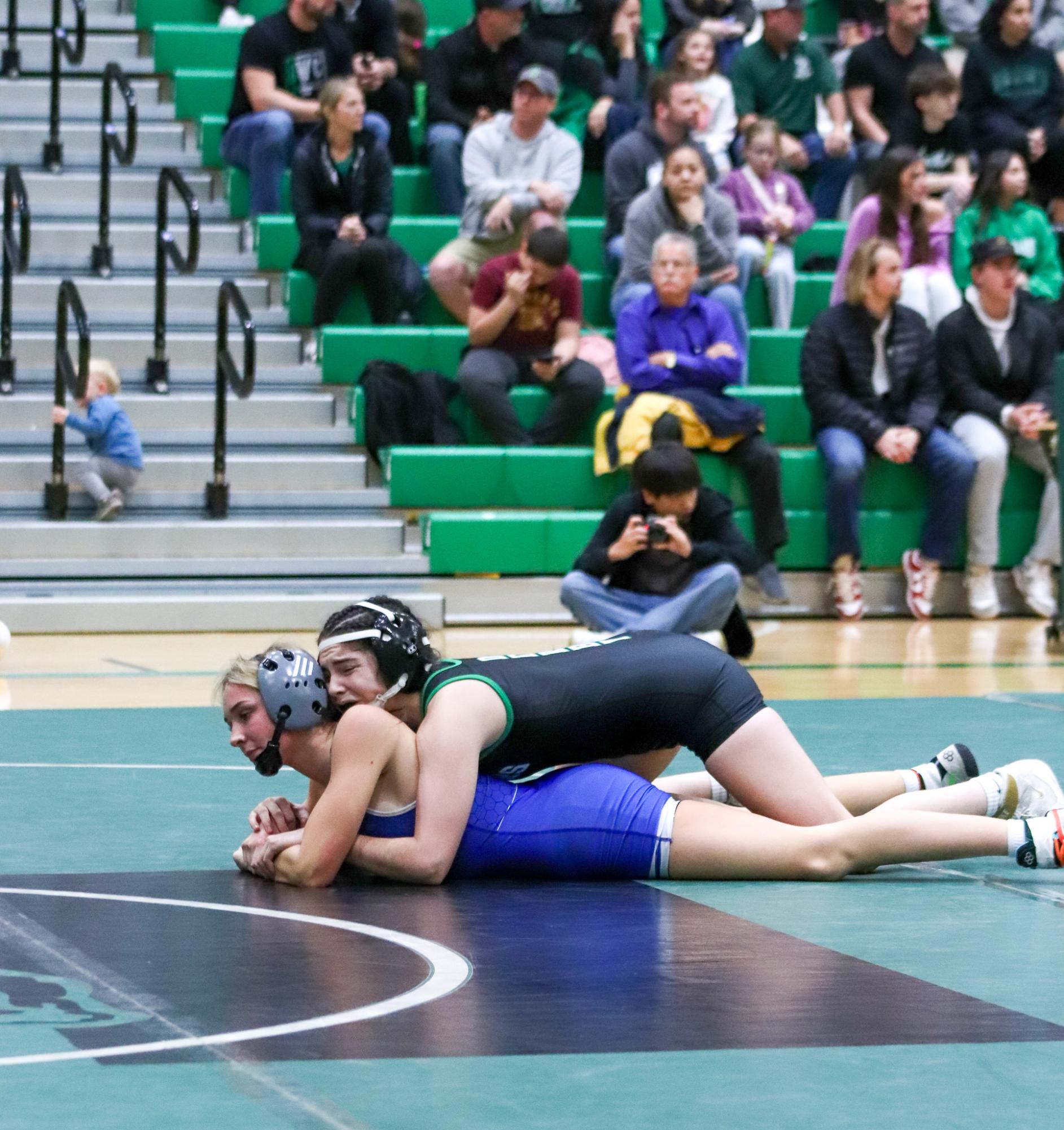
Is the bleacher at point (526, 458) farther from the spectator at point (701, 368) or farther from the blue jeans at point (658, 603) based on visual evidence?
the blue jeans at point (658, 603)

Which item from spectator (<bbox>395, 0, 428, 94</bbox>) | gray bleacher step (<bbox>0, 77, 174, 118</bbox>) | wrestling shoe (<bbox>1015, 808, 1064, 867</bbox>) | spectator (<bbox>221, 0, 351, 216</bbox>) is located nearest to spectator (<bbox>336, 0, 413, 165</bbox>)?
spectator (<bbox>221, 0, 351, 216</bbox>)

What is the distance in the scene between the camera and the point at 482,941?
150 inches

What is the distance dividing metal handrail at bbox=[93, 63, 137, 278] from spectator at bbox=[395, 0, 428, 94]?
1.59 metres

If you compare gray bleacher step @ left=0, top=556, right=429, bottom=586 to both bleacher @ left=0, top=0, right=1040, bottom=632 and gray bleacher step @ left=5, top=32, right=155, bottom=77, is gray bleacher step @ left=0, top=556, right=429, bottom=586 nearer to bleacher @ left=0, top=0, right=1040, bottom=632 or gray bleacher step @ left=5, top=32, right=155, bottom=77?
bleacher @ left=0, top=0, right=1040, bottom=632

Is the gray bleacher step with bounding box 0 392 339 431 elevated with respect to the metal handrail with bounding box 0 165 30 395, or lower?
lower

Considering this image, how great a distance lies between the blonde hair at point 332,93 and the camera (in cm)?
1084

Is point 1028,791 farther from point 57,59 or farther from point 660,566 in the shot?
point 57,59

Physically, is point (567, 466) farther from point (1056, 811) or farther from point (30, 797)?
point (1056, 811)

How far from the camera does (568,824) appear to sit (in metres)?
4.38

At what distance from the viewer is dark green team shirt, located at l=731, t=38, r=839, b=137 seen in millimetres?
12344

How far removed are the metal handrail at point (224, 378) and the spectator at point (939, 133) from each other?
400 centimetres

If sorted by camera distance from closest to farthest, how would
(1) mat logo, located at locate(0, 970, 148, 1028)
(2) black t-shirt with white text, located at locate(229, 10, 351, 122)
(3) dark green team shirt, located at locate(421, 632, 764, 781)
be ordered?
(1) mat logo, located at locate(0, 970, 148, 1028)
(3) dark green team shirt, located at locate(421, 632, 764, 781)
(2) black t-shirt with white text, located at locate(229, 10, 351, 122)

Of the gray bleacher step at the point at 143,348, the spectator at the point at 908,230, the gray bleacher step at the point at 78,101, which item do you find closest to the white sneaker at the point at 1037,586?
the spectator at the point at 908,230

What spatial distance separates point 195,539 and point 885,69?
5.09 metres
